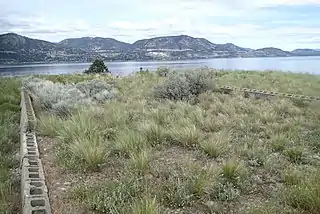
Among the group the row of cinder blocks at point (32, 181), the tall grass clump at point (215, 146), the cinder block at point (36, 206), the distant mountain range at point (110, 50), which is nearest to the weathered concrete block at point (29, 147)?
the row of cinder blocks at point (32, 181)

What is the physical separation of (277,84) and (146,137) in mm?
13474

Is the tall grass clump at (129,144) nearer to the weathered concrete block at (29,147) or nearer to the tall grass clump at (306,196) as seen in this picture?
the weathered concrete block at (29,147)

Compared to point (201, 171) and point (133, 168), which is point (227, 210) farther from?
point (133, 168)

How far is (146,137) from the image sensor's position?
7.59 metres

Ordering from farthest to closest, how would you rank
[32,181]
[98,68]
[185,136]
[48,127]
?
[98,68]
[48,127]
[185,136]
[32,181]

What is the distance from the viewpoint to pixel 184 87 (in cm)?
1449

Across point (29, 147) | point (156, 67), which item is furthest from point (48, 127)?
point (156, 67)

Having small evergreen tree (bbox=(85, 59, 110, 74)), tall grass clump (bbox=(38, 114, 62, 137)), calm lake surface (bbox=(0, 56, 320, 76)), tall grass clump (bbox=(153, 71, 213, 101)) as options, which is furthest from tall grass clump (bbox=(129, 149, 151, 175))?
small evergreen tree (bbox=(85, 59, 110, 74))

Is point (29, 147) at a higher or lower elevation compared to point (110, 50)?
higher

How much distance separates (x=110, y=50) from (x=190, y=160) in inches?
5452

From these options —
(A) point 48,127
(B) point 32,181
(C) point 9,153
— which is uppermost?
(B) point 32,181

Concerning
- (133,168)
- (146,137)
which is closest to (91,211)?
(133,168)

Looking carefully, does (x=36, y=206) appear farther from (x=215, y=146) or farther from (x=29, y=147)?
(x=215, y=146)

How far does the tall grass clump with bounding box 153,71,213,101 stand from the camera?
14.2 metres
